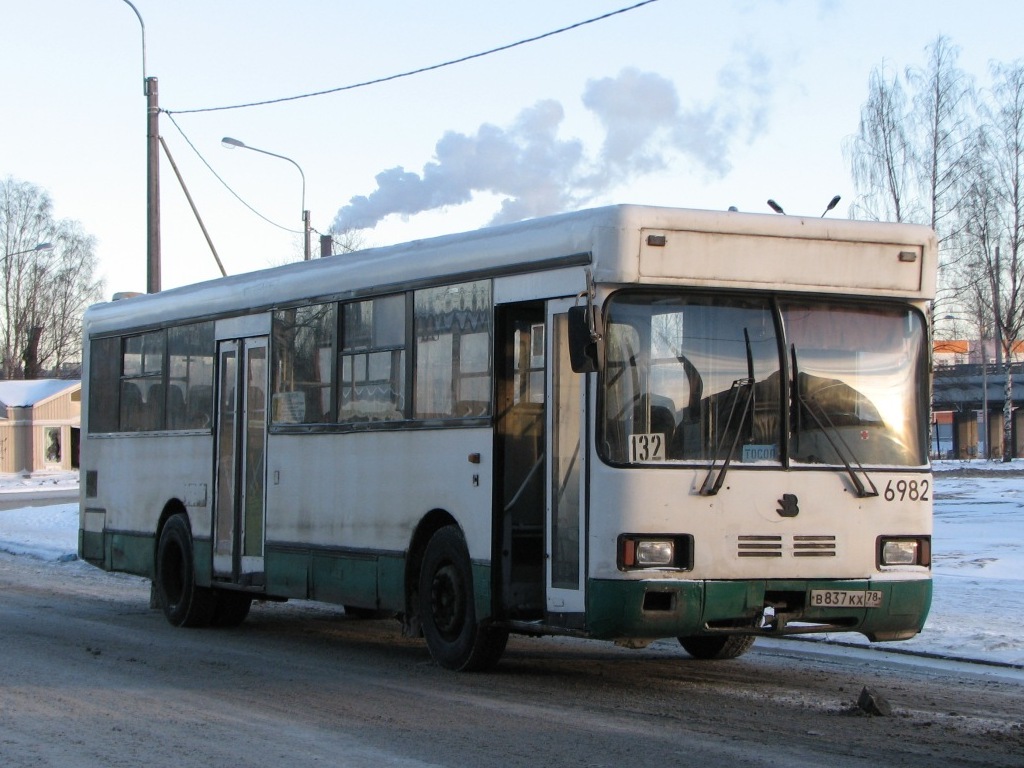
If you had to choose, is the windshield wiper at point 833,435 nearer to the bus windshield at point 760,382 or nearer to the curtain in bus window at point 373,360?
the bus windshield at point 760,382

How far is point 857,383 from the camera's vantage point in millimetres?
9859

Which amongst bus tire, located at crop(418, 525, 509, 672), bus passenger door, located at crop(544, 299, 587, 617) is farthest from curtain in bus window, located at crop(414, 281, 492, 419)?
bus tire, located at crop(418, 525, 509, 672)

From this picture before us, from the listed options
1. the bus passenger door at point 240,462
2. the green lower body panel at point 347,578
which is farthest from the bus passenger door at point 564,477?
the bus passenger door at point 240,462

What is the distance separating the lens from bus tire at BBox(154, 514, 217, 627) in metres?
14.4

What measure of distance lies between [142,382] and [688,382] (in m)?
7.86

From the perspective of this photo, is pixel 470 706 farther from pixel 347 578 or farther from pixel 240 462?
→ pixel 240 462

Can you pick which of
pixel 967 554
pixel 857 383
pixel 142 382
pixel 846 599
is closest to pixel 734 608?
pixel 846 599

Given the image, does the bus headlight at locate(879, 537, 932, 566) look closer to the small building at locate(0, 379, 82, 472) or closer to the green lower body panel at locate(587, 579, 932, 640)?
the green lower body panel at locate(587, 579, 932, 640)

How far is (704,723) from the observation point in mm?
8594

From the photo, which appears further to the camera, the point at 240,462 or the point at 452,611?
the point at 240,462

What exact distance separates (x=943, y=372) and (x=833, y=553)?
6565 centimetres

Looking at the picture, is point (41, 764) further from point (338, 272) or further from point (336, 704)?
point (338, 272)

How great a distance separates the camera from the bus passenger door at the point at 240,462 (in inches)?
530

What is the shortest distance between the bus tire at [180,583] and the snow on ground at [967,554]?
5.71 m
